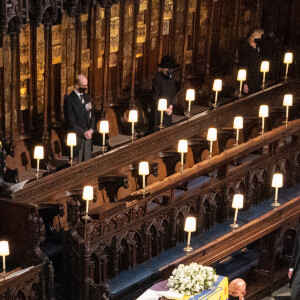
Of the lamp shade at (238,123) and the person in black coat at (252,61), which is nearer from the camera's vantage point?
the lamp shade at (238,123)

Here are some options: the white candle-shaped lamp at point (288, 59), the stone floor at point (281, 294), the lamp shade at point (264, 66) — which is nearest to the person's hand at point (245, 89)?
the lamp shade at point (264, 66)

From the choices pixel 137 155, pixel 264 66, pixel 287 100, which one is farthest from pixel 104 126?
pixel 264 66

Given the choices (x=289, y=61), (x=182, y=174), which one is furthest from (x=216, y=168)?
(x=289, y=61)

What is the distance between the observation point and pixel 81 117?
16.0m

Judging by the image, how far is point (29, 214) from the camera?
1320cm

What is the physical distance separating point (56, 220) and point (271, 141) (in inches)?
136

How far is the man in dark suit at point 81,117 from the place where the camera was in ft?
52.0

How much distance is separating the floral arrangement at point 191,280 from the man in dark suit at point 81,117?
384cm

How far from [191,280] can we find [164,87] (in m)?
5.32

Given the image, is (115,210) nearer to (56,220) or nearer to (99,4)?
(56,220)

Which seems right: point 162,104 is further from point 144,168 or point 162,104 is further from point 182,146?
point 144,168

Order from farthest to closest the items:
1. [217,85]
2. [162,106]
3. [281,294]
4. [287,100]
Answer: [217,85]
[287,100]
[162,106]
[281,294]

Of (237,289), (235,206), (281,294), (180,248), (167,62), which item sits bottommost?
(281,294)

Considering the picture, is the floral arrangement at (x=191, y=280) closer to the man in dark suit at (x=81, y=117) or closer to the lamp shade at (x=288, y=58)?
the man in dark suit at (x=81, y=117)
